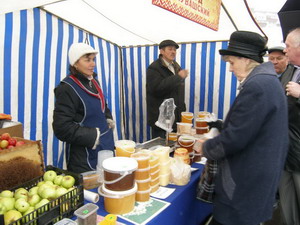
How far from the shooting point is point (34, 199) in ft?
4.71

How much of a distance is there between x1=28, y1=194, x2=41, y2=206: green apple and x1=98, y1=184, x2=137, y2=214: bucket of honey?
15.0 inches

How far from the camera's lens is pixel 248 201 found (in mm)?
1596

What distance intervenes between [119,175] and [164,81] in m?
2.39

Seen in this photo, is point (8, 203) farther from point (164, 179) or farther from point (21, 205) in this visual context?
point (164, 179)

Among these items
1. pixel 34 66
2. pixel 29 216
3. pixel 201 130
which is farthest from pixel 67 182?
pixel 34 66

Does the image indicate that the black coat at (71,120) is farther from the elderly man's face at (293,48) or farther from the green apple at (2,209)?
the elderly man's face at (293,48)

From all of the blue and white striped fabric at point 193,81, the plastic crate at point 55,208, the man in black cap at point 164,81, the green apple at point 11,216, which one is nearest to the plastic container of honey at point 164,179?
the plastic crate at point 55,208

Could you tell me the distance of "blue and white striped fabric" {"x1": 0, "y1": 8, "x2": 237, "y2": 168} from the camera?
3.17 m

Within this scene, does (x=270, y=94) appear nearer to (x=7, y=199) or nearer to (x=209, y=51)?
(x=7, y=199)

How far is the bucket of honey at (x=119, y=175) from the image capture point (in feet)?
5.04

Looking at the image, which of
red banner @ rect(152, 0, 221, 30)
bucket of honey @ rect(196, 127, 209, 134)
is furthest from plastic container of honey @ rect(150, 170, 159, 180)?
red banner @ rect(152, 0, 221, 30)

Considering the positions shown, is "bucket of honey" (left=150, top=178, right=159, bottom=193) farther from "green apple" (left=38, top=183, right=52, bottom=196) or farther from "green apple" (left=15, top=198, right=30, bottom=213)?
"green apple" (left=15, top=198, right=30, bottom=213)

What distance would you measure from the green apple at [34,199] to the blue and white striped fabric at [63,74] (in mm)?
2058

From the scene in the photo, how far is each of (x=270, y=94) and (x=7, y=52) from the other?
2996mm
